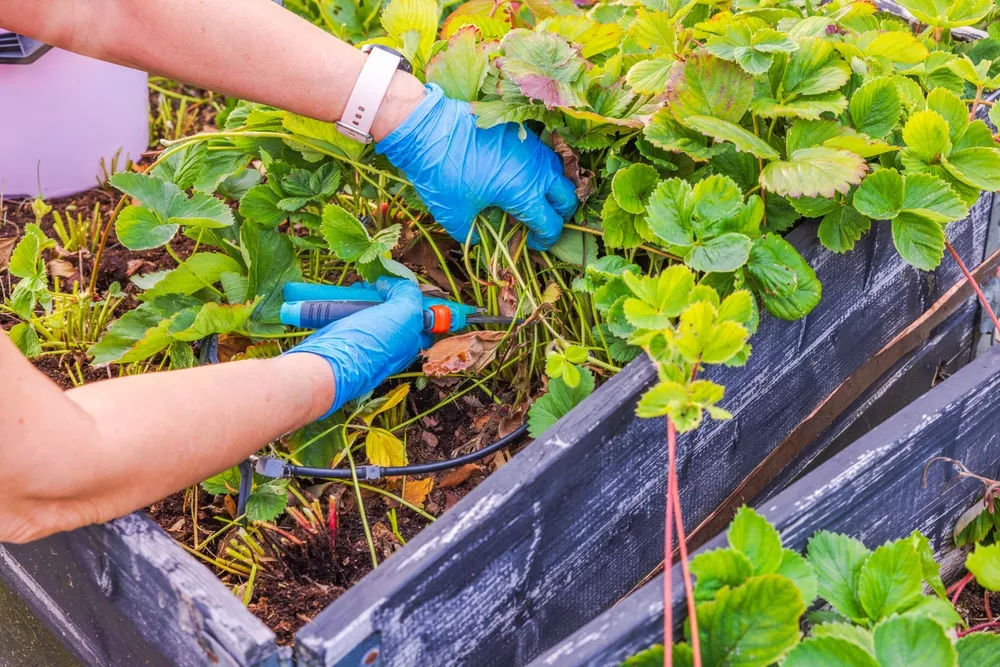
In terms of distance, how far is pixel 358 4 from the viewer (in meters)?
1.41

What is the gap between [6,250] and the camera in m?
1.54

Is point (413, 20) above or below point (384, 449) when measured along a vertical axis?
above

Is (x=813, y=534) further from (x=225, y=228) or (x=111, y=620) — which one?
(x=225, y=228)

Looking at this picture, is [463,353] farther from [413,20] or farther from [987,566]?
[987,566]

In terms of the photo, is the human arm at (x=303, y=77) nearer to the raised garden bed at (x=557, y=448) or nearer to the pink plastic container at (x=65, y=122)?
the raised garden bed at (x=557, y=448)

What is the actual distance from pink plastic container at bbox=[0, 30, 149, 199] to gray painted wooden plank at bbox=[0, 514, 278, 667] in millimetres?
845

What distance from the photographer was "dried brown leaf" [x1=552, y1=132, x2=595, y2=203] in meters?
1.12

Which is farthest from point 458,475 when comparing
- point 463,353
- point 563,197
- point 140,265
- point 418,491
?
point 140,265

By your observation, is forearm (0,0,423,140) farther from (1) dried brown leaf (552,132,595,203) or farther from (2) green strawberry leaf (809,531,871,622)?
(2) green strawberry leaf (809,531,871,622)

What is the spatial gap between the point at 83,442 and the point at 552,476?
39 cm

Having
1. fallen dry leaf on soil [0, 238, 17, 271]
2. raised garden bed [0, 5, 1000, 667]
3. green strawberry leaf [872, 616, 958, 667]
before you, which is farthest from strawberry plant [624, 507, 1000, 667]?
fallen dry leaf on soil [0, 238, 17, 271]

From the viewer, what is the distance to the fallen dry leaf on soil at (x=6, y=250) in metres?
1.52

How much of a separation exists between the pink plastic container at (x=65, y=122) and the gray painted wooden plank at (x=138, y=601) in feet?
2.77

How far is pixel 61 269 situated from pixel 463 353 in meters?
0.82
